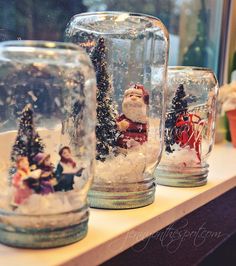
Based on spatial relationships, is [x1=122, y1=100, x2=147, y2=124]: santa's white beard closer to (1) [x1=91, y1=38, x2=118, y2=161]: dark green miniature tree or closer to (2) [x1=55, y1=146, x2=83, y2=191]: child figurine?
(1) [x1=91, y1=38, x2=118, y2=161]: dark green miniature tree

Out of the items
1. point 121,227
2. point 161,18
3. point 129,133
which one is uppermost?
point 161,18

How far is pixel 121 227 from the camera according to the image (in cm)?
69

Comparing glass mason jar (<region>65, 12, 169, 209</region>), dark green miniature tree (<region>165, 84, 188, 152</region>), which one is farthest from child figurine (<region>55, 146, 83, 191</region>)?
dark green miniature tree (<region>165, 84, 188, 152</region>)

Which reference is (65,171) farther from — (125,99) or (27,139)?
(125,99)

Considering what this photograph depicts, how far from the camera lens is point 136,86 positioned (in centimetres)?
80

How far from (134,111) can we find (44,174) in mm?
247

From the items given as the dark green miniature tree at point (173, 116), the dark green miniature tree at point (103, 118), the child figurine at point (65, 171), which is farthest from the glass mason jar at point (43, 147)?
the dark green miniature tree at point (173, 116)

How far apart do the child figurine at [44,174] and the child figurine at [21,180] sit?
0.01m

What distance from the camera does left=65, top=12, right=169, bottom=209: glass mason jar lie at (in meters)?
0.77

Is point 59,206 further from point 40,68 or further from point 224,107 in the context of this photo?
point 224,107

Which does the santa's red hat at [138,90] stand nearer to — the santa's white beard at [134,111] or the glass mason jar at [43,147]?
the santa's white beard at [134,111]

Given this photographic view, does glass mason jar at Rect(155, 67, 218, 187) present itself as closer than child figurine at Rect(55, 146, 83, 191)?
No

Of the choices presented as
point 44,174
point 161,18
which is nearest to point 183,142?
point 44,174

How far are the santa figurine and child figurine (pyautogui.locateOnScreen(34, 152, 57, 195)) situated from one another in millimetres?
213
